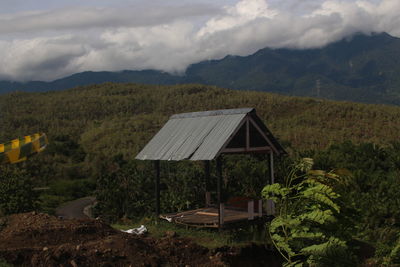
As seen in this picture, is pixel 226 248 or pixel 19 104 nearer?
pixel 226 248

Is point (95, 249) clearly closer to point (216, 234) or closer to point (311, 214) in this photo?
point (216, 234)

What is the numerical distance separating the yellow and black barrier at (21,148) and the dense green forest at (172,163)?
3997 millimetres

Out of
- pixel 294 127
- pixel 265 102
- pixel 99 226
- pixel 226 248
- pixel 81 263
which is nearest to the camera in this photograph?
pixel 81 263

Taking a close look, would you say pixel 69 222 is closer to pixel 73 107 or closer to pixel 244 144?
pixel 244 144

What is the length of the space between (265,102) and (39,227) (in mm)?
49520

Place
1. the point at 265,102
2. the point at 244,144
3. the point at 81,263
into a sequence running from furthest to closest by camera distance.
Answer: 1. the point at 265,102
2. the point at 244,144
3. the point at 81,263

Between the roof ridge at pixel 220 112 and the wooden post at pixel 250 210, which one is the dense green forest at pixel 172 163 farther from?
the roof ridge at pixel 220 112

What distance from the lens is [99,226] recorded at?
37.1 feet

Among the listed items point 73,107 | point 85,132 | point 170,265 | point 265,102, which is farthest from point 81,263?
point 73,107

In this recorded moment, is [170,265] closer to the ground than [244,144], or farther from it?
closer to the ground

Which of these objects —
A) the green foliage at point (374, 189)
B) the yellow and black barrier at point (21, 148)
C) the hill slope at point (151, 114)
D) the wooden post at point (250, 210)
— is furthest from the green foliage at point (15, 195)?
the hill slope at point (151, 114)

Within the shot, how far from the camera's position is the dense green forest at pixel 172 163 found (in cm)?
1644

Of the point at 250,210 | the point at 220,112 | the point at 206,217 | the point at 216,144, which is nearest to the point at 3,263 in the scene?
the point at 216,144

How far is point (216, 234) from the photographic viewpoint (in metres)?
11.8
